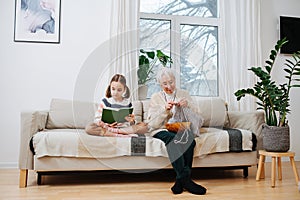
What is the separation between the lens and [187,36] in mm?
3463

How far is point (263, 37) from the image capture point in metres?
3.50

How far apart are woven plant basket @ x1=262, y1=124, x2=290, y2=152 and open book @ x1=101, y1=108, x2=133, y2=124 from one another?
3.65ft

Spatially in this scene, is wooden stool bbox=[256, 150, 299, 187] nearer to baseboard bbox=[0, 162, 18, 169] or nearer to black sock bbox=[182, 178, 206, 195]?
black sock bbox=[182, 178, 206, 195]

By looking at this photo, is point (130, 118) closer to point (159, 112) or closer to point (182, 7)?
point (159, 112)

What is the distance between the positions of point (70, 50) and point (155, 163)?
5.02 feet

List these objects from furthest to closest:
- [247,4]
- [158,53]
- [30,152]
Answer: [247,4], [158,53], [30,152]

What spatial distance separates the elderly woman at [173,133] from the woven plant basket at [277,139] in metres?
0.60

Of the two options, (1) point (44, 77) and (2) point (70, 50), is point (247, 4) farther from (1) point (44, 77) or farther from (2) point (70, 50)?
(1) point (44, 77)

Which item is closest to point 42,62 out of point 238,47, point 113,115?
A: point 113,115

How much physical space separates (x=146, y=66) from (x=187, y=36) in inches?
26.7

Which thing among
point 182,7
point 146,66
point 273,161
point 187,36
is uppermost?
point 182,7

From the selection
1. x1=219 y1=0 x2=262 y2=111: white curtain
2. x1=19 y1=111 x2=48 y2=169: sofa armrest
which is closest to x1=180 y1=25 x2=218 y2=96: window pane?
x1=219 y1=0 x2=262 y2=111: white curtain

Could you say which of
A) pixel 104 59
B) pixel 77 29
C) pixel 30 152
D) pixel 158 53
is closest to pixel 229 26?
pixel 158 53

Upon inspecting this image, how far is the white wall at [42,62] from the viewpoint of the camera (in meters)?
3.01
